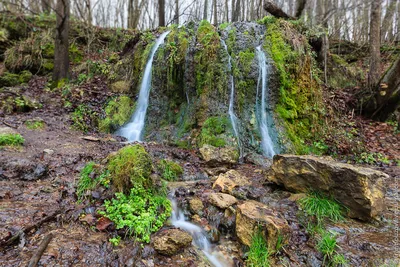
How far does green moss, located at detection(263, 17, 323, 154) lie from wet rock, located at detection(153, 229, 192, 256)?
4.67 metres

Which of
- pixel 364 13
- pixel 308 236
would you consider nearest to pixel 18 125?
pixel 308 236

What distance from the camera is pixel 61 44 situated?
28.9 ft

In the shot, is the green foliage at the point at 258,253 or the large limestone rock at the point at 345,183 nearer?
the green foliage at the point at 258,253

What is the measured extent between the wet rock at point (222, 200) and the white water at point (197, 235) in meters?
0.44

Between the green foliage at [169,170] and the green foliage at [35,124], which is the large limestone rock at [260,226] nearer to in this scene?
the green foliage at [169,170]

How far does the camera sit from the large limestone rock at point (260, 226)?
2727mm

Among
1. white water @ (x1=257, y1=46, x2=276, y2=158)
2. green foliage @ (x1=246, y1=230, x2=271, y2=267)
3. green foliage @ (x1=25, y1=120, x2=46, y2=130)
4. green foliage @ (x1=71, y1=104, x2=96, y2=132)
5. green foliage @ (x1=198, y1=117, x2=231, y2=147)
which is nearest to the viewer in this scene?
green foliage @ (x1=246, y1=230, x2=271, y2=267)

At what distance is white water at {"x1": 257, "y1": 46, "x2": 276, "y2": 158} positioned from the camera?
254 inches

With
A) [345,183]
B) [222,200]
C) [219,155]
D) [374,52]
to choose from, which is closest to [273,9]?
[374,52]

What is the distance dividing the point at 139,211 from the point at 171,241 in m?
0.61

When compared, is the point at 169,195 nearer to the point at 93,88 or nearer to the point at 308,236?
the point at 308,236

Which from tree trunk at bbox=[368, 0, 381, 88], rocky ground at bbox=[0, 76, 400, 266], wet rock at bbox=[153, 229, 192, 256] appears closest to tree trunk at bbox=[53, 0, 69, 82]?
rocky ground at bbox=[0, 76, 400, 266]

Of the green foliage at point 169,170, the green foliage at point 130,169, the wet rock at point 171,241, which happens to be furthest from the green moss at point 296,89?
the wet rock at point 171,241

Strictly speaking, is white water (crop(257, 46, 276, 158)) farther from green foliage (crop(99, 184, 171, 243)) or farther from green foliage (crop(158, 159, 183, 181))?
green foliage (crop(99, 184, 171, 243))
